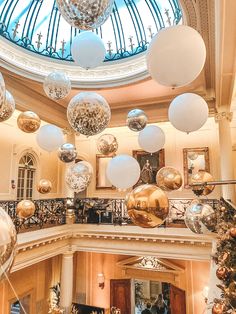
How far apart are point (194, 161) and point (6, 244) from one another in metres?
9.06

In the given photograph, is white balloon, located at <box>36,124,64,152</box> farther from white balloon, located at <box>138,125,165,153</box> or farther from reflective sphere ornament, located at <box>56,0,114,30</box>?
reflective sphere ornament, located at <box>56,0,114,30</box>

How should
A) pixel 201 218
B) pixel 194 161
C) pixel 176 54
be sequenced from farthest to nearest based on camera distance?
pixel 194 161
pixel 201 218
pixel 176 54

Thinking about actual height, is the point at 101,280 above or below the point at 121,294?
above

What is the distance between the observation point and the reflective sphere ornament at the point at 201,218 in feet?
11.4

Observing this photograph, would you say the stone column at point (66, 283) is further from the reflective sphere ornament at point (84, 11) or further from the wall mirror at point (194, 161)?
the reflective sphere ornament at point (84, 11)

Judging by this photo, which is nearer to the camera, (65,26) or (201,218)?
(201,218)

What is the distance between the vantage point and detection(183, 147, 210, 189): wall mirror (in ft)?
30.9

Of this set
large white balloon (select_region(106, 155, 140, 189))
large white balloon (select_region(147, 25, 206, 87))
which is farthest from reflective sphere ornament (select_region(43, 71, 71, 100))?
large white balloon (select_region(147, 25, 206, 87))

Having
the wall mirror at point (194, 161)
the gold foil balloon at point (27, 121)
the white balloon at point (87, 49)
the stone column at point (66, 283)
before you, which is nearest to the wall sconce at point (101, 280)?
the stone column at point (66, 283)

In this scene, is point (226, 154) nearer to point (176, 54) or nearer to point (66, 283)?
point (176, 54)

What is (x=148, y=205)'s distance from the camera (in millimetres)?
1988

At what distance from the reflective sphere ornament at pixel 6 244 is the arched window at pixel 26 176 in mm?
8477

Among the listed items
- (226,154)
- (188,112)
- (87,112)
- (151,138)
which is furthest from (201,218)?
(226,154)

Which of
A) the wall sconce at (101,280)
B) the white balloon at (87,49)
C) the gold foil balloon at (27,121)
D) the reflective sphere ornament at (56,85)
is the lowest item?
the wall sconce at (101,280)
